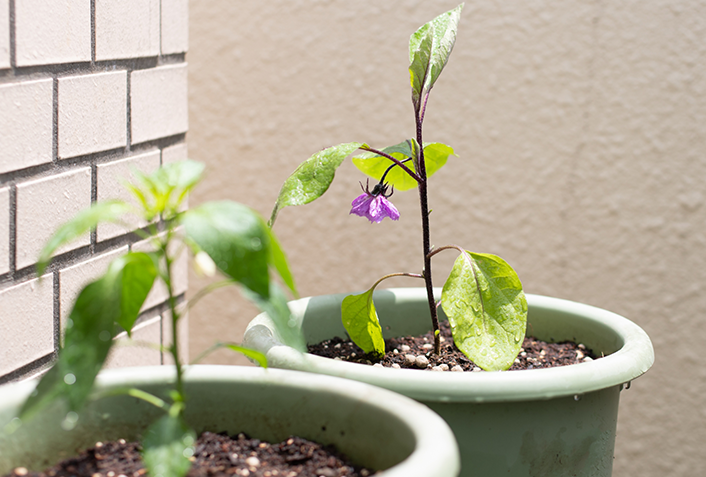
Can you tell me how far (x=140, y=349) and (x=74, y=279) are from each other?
0.18 meters

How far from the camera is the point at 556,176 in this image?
1.27m

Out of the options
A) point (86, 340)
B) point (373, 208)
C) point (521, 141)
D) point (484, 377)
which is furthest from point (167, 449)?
point (521, 141)

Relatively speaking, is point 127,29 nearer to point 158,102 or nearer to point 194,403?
point 158,102

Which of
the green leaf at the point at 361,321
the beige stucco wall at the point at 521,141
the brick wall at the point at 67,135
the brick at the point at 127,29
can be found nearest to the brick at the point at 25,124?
the brick wall at the point at 67,135

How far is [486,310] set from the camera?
65cm

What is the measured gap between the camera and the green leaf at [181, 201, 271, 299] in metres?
0.34

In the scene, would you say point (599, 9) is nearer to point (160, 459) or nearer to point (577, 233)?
point (577, 233)

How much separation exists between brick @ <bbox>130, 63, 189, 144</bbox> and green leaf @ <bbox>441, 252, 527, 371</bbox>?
0.42 m

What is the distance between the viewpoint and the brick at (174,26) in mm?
865

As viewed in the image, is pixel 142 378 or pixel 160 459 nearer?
pixel 160 459

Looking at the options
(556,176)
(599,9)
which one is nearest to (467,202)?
(556,176)

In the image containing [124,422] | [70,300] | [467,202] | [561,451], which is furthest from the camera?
[467,202]

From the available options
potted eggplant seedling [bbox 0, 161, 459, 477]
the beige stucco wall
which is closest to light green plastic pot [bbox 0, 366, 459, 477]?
potted eggplant seedling [bbox 0, 161, 459, 477]

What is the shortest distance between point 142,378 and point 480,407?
26 centimetres
